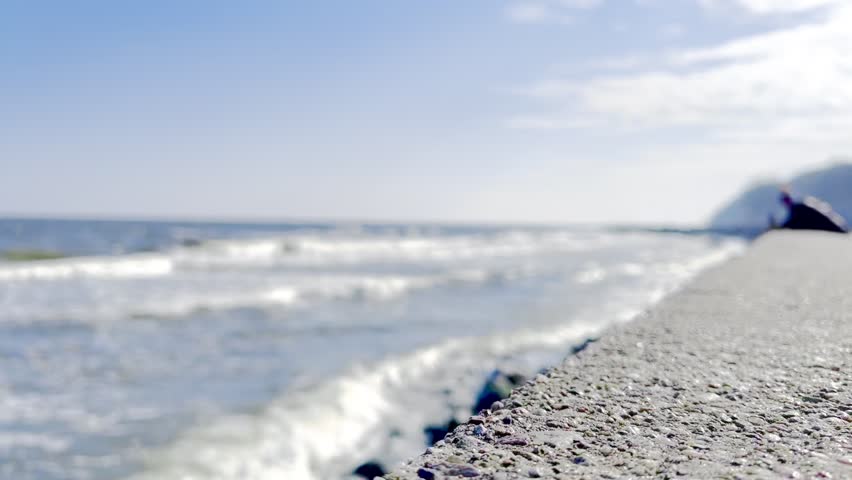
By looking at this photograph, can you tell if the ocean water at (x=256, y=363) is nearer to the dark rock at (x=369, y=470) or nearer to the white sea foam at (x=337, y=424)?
the white sea foam at (x=337, y=424)

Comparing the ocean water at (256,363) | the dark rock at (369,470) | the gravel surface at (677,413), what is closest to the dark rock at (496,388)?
the ocean water at (256,363)

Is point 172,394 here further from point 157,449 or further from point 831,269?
point 831,269

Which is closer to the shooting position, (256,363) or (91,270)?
(256,363)

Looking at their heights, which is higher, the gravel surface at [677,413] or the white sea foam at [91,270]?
the gravel surface at [677,413]

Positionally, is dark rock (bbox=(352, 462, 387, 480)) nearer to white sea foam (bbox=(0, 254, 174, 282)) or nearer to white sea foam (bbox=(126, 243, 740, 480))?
white sea foam (bbox=(126, 243, 740, 480))

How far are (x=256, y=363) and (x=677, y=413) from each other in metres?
7.32

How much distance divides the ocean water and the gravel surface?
2622 mm

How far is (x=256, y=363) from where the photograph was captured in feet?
29.1

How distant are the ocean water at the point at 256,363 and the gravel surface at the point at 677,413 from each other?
103 inches

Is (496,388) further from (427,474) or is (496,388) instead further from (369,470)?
(427,474)

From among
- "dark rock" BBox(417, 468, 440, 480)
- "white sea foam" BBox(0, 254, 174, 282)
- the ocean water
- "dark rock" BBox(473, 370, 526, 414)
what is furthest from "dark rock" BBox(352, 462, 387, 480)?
"white sea foam" BBox(0, 254, 174, 282)

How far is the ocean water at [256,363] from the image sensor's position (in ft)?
18.3

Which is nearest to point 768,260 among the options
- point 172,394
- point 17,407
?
point 172,394

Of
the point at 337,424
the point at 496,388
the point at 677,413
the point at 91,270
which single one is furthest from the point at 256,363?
the point at 91,270
